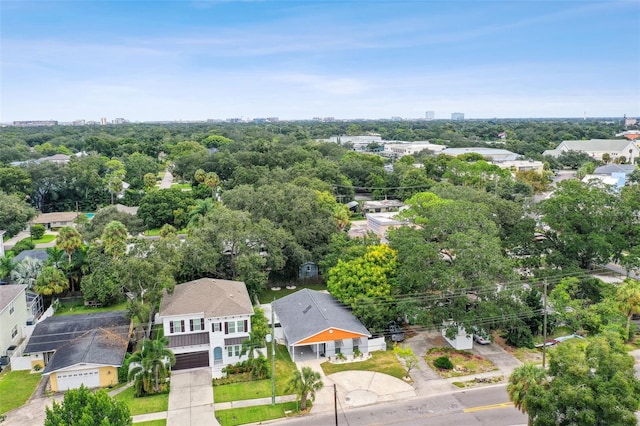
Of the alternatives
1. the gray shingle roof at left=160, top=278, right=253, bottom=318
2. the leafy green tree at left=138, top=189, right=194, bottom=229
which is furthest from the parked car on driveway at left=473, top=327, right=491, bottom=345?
the leafy green tree at left=138, top=189, right=194, bottom=229

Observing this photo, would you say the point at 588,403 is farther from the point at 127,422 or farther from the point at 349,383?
the point at 127,422

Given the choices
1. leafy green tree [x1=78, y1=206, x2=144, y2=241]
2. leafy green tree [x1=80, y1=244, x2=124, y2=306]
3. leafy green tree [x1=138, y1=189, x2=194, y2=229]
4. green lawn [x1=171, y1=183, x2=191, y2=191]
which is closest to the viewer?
leafy green tree [x1=80, y1=244, x2=124, y2=306]

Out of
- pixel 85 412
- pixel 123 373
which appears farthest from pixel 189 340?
pixel 85 412

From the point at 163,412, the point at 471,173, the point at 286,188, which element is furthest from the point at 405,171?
the point at 163,412

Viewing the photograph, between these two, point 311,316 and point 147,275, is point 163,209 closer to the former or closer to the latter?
point 147,275

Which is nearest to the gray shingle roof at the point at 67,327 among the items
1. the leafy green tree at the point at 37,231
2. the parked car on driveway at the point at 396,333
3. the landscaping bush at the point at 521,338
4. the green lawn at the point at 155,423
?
the green lawn at the point at 155,423

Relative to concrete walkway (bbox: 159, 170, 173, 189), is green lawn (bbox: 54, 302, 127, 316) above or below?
below

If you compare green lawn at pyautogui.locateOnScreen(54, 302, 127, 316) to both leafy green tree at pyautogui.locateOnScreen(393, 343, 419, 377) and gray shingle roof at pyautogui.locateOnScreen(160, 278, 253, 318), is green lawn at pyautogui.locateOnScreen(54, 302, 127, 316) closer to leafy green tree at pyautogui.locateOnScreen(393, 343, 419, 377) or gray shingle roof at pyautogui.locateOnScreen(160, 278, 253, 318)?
gray shingle roof at pyautogui.locateOnScreen(160, 278, 253, 318)
